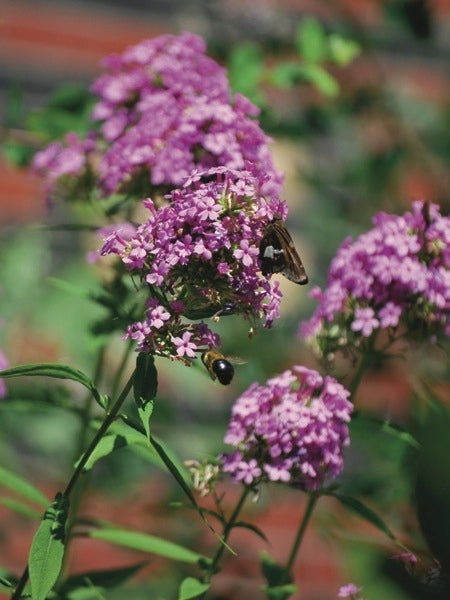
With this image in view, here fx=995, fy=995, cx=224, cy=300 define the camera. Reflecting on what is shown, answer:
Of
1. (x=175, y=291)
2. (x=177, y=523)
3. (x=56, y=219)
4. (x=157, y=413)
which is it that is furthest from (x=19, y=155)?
(x=56, y=219)

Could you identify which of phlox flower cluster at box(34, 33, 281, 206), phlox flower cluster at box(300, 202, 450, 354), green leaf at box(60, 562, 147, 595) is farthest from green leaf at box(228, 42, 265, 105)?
green leaf at box(60, 562, 147, 595)

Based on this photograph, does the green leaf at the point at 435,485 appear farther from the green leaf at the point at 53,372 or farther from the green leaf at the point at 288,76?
the green leaf at the point at 288,76

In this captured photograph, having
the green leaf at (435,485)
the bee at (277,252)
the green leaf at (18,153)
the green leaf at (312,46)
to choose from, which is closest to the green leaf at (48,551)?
the bee at (277,252)

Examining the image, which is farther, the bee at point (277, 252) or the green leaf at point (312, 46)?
the green leaf at point (312, 46)

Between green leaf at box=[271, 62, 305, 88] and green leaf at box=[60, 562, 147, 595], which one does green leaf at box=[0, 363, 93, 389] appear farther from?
green leaf at box=[271, 62, 305, 88]

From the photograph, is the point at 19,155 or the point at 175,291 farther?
the point at 19,155

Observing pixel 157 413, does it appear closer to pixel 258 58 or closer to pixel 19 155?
pixel 19 155

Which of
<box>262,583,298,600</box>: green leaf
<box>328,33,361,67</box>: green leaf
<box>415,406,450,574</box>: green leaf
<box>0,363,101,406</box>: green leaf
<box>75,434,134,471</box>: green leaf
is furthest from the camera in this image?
<box>328,33,361,67</box>: green leaf
